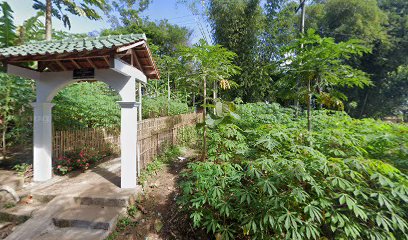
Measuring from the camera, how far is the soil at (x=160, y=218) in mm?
3414

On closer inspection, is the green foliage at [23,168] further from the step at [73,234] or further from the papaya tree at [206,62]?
the papaya tree at [206,62]

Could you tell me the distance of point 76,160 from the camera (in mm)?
5652

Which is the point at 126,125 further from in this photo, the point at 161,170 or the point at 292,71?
the point at 292,71

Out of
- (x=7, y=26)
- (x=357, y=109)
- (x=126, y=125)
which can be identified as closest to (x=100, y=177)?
(x=126, y=125)

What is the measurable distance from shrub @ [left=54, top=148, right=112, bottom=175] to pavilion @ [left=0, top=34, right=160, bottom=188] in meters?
0.47

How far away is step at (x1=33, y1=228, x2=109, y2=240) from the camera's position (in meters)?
3.23

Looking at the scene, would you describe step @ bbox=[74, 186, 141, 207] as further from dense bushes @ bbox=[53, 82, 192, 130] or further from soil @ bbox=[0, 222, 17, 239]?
dense bushes @ bbox=[53, 82, 192, 130]

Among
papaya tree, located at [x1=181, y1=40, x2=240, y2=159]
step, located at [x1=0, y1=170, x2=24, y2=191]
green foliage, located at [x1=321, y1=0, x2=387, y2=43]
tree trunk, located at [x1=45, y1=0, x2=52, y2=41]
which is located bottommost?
step, located at [x1=0, y1=170, x2=24, y2=191]

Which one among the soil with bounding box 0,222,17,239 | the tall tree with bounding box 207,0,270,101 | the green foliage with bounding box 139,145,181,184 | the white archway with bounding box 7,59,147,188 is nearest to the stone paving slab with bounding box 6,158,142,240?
the soil with bounding box 0,222,17,239

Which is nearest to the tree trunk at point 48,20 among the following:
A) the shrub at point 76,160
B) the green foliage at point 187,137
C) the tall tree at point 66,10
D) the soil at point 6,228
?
the tall tree at point 66,10

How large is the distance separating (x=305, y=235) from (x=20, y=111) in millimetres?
7374

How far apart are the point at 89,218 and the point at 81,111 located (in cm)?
424

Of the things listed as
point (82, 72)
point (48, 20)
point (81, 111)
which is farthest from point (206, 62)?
point (48, 20)

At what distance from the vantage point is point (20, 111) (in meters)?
5.69
